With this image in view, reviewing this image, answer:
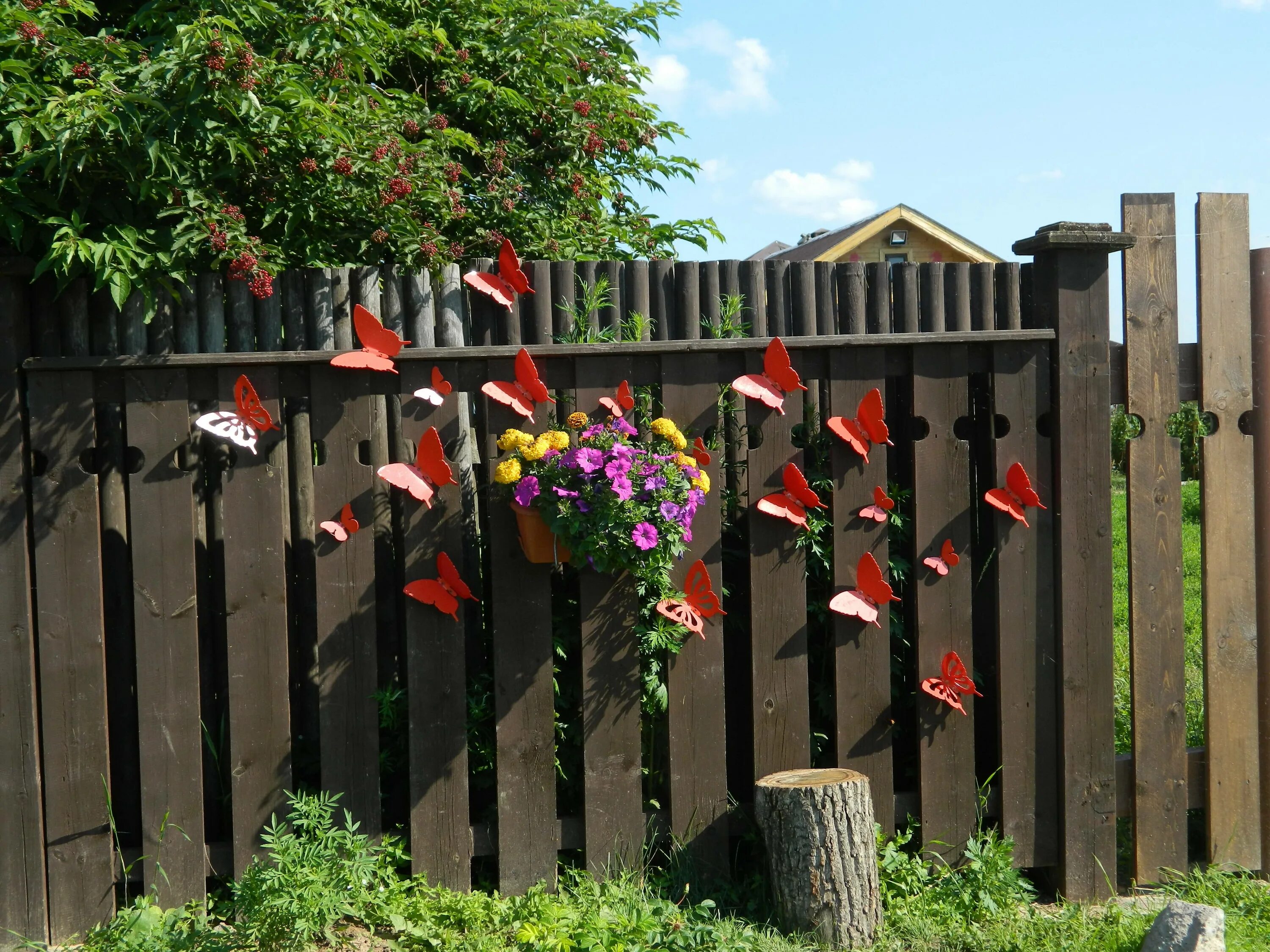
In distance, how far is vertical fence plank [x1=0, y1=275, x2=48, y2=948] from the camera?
3.11 metres

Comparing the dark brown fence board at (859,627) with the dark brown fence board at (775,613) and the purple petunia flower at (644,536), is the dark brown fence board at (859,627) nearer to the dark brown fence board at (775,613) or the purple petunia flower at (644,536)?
the dark brown fence board at (775,613)

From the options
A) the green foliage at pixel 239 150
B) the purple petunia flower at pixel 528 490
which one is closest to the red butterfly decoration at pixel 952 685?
the purple petunia flower at pixel 528 490

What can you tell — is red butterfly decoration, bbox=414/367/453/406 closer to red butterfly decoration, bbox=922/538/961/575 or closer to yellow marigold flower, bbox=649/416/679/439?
yellow marigold flower, bbox=649/416/679/439

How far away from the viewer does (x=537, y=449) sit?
9.98 ft

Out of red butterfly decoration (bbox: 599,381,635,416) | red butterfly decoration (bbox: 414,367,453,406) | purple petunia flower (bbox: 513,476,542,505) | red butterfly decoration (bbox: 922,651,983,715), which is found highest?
red butterfly decoration (bbox: 414,367,453,406)

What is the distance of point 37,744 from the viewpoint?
10.3 ft

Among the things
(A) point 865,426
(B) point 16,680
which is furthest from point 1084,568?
(B) point 16,680

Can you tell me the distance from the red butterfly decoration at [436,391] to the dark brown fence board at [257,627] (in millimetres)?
475

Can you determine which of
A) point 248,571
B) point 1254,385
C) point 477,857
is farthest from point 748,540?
point 1254,385

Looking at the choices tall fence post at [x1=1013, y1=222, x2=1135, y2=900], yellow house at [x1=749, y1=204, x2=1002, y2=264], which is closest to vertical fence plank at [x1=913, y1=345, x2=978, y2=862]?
tall fence post at [x1=1013, y1=222, x2=1135, y2=900]

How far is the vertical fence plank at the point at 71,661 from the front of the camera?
10.3 feet

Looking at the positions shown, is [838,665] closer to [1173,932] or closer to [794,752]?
[794,752]

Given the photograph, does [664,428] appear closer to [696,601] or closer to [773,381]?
[773,381]

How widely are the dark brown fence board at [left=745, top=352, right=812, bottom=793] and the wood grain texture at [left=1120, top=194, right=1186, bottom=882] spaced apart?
119cm
